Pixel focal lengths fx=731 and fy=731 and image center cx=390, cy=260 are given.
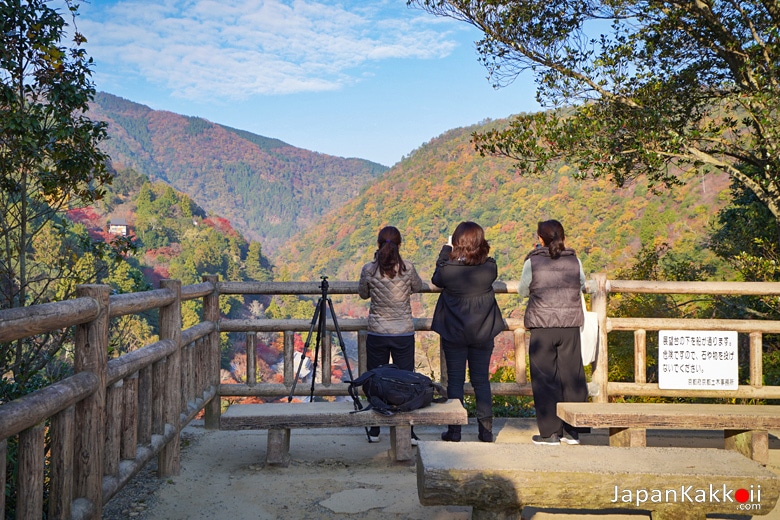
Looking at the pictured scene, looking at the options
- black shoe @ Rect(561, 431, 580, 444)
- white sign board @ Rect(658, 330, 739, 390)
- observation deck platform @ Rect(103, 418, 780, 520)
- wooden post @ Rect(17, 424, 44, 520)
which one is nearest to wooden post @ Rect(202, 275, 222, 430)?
observation deck platform @ Rect(103, 418, 780, 520)

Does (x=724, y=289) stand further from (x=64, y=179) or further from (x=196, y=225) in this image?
(x=196, y=225)

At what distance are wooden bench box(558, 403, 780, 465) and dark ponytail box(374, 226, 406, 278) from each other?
1499 mm

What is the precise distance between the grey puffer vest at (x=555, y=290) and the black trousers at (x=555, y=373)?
0.28 feet

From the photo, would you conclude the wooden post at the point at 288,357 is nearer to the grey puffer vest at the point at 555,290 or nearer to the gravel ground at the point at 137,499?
the gravel ground at the point at 137,499

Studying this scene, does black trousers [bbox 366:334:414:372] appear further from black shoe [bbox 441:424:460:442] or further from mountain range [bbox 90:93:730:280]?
mountain range [bbox 90:93:730:280]

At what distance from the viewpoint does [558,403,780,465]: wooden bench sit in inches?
176

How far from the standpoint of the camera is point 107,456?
11.7ft

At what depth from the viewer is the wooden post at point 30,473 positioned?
104 inches

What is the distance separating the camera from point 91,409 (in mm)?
3248

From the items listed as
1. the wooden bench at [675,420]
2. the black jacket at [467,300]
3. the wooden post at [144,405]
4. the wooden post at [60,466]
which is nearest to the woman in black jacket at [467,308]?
the black jacket at [467,300]

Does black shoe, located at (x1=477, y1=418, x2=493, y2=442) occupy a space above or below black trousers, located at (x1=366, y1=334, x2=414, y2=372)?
below

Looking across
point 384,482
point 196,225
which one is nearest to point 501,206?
point 196,225

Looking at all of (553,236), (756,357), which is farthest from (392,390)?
(756,357)

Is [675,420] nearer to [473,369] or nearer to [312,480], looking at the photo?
[473,369]
